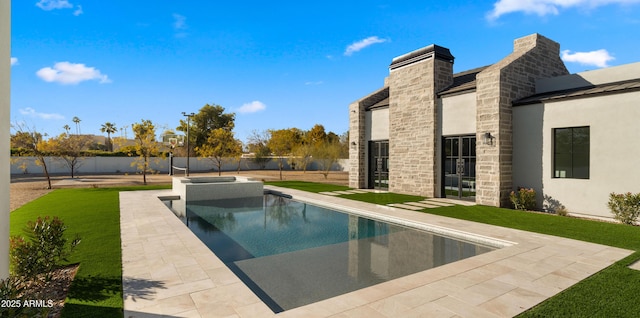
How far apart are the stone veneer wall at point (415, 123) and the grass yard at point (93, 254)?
38.5 ft

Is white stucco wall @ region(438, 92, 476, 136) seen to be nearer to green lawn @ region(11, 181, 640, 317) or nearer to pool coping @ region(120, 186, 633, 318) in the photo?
green lawn @ region(11, 181, 640, 317)

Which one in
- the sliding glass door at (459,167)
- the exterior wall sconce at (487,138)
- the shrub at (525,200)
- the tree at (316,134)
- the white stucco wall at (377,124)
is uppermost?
the tree at (316,134)

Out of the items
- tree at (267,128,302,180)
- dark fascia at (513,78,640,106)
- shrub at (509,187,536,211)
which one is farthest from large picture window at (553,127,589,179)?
tree at (267,128,302,180)

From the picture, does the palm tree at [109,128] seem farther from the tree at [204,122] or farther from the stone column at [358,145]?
the stone column at [358,145]

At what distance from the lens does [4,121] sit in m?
3.41

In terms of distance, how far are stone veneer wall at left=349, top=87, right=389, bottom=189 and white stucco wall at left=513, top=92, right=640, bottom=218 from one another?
7.62m

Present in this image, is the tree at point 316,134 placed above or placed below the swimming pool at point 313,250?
above

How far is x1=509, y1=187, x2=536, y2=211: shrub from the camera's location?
10656mm

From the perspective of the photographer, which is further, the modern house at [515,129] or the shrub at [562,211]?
the shrub at [562,211]

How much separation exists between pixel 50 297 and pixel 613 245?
9876 mm

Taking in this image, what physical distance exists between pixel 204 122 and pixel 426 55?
40.0 meters

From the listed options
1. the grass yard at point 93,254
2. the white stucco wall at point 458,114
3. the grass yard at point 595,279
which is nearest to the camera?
the grass yard at point 595,279

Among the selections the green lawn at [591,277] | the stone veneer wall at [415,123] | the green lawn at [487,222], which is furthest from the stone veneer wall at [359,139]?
the green lawn at [591,277]

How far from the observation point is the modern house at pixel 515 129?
9211 millimetres
